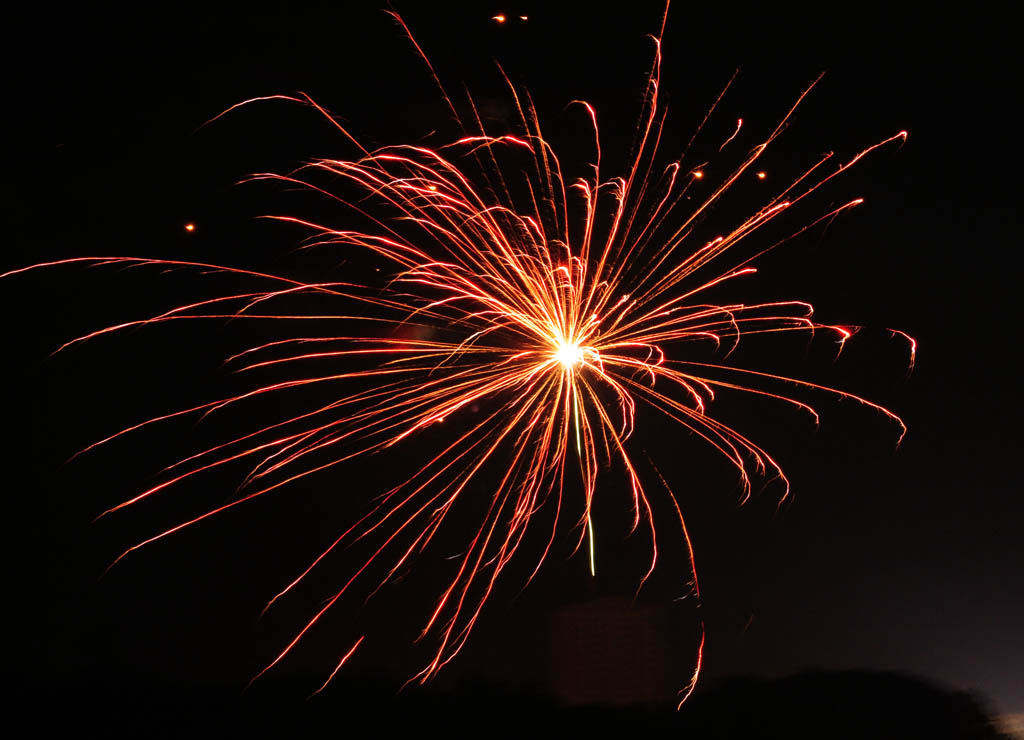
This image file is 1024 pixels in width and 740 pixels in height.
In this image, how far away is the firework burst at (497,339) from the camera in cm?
538

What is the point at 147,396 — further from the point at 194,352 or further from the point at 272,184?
the point at 272,184

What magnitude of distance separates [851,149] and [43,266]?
6388 millimetres

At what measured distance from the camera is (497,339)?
565cm

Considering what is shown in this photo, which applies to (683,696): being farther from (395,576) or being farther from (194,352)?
(194,352)

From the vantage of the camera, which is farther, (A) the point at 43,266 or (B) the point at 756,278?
(B) the point at 756,278

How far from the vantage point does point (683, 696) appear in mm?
5695

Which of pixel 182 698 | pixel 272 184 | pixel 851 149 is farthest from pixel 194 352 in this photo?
pixel 851 149

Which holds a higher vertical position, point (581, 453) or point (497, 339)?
point (497, 339)

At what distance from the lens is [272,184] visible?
563 cm

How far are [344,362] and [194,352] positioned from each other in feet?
3.71

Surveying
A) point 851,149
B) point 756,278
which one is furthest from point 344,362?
point 851,149

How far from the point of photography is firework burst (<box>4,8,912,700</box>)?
538 centimetres

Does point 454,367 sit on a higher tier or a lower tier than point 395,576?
higher

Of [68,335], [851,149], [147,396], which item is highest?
[851,149]
